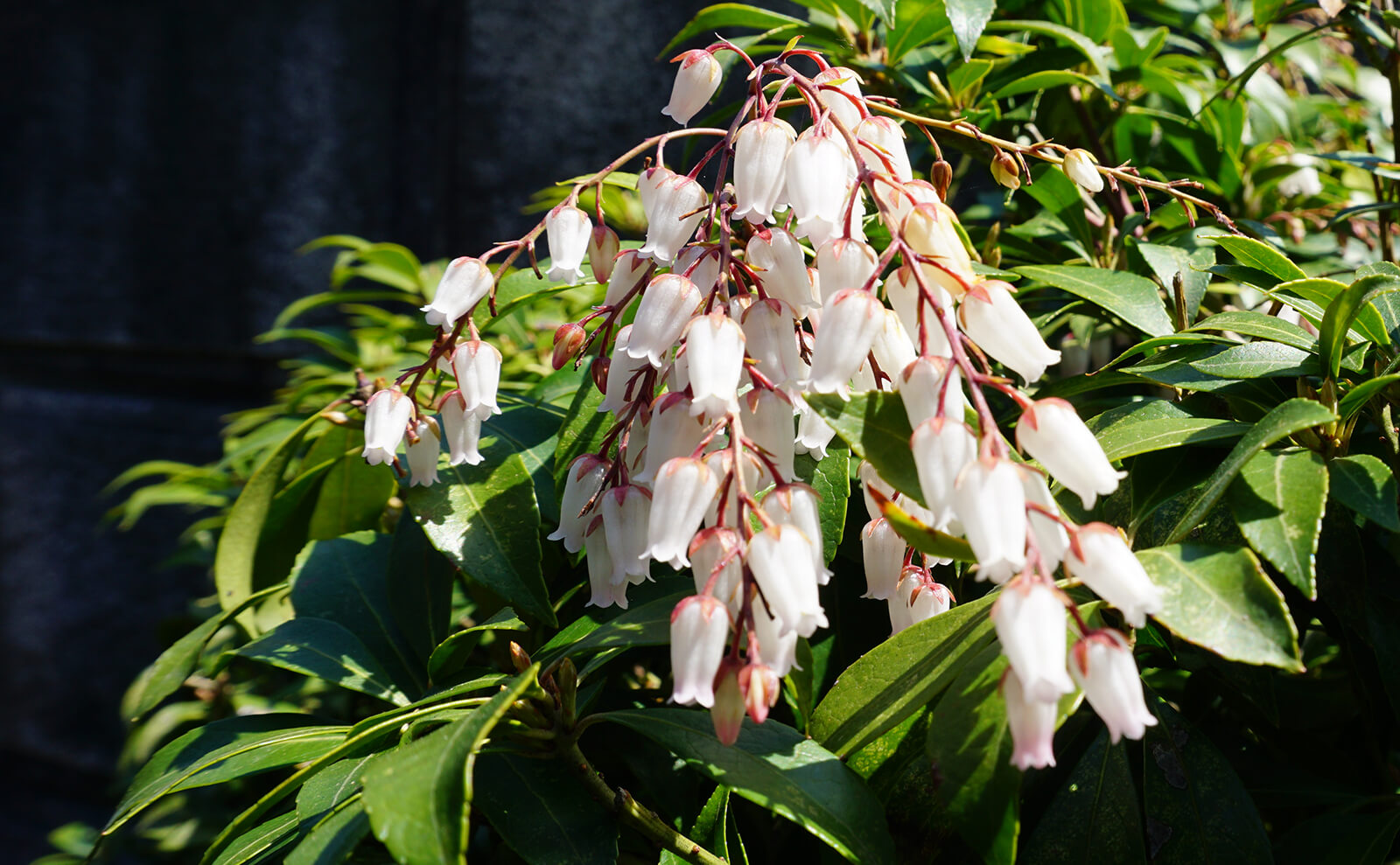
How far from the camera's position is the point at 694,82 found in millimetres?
647

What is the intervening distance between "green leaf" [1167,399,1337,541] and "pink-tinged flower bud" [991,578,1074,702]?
160 mm

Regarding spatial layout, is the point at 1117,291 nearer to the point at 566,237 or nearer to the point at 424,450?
the point at 566,237

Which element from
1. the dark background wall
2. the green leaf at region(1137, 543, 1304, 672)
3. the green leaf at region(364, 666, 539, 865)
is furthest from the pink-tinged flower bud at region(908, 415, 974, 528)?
the dark background wall

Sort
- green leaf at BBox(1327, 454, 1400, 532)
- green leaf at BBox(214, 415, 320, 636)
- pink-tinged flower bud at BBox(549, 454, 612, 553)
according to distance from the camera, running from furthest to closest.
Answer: green leaf at BBox(214, 415, 320, 636), pink-tinged flower bud at BBox(549, 454, 612, 553), green leaf at BBox(1327, 454, 1400, 532)

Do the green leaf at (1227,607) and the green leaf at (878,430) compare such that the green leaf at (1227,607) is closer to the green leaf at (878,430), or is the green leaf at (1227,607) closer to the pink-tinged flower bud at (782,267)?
the green leaf at (878,430)

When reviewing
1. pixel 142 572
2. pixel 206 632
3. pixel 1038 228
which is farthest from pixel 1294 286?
pixel 142 572

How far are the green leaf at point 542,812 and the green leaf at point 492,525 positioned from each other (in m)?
0.10

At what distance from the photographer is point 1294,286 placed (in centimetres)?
59

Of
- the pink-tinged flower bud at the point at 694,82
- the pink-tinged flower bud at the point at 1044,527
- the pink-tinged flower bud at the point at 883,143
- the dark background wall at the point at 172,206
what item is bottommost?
the dark background wall at the point at 172,206

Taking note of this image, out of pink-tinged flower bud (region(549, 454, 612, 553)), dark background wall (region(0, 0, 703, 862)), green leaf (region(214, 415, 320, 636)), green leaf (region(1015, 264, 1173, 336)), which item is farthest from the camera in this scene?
dark background wall (region(0, 0, 703, 862))

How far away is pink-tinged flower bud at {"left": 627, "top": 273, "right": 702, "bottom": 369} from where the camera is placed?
1.69ft

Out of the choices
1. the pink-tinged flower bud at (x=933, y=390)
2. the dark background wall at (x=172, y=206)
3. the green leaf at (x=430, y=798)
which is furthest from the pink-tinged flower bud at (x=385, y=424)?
the dark background wall at (x=172, y=206)

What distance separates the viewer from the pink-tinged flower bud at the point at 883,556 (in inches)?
22.0

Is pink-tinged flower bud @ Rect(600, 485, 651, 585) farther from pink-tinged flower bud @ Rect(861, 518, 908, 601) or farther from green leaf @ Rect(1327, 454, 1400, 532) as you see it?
green leaf @ Rect(1327, 454, 1400, 532)
